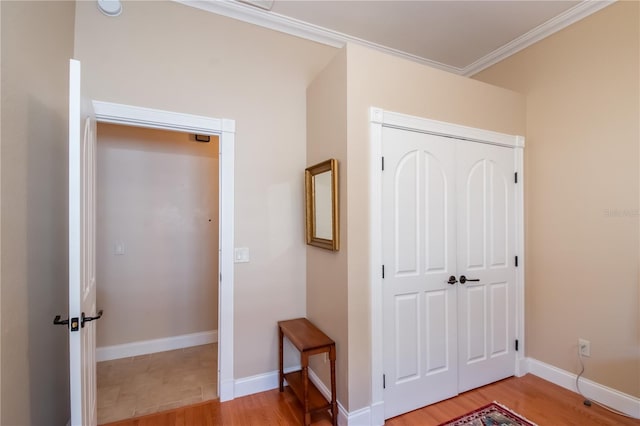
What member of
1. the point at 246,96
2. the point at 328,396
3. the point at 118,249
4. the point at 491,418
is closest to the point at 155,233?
the point at 118,249

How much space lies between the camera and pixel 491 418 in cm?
213

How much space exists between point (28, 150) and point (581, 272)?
146 inches

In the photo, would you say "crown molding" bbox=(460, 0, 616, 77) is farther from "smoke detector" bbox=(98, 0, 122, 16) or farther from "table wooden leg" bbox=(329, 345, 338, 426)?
"smoke detector" bbox=(98, 0, 122, 16)

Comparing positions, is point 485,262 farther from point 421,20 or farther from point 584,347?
point 421,20

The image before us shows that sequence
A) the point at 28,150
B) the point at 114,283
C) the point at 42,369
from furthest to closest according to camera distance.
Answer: the point at 114,283 → the point at 42,369 → the point at 28,150

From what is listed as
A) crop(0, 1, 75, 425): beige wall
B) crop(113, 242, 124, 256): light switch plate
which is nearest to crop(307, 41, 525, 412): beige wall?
crop(0, 1, 75, 425): beige wall

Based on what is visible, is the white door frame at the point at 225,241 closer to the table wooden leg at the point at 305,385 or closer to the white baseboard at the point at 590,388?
the table wooden leg at the point at 305,385

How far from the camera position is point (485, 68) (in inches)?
128

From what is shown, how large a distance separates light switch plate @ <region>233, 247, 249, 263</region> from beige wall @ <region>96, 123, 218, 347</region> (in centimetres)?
135

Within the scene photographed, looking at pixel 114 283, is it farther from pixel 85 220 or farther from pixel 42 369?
pixel 85 220

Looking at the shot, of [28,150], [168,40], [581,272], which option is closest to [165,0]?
[168,40]

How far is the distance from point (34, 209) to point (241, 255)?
129cm

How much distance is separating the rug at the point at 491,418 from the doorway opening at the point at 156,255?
2042 millimetres

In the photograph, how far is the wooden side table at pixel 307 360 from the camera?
6.59 feet
